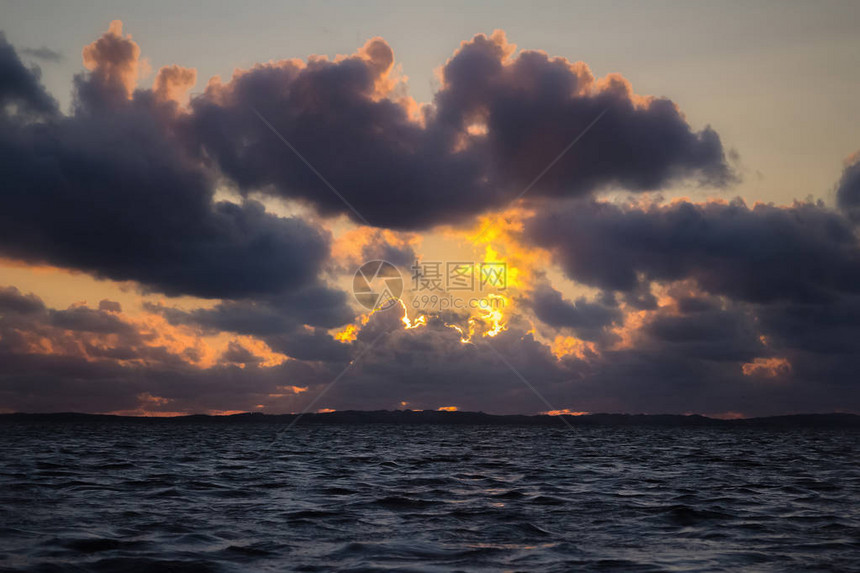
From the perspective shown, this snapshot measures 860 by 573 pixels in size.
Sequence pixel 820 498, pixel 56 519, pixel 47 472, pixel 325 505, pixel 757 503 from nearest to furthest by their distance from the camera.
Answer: pixel 56 519, pixel 325 505, pixel 757 503, pixel 820 498, pixel 47 472

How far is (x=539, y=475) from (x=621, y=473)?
580cm

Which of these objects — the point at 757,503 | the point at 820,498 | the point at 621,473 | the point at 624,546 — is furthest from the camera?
the point at 621,473

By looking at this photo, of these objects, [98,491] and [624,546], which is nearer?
[624,546]

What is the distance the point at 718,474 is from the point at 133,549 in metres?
37.6

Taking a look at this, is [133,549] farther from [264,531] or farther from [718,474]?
[718,474]

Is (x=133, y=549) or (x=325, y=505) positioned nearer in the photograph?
(x=133, y=549)

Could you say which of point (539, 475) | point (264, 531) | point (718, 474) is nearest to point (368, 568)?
point (264, 531)

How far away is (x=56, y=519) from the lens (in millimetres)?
21734

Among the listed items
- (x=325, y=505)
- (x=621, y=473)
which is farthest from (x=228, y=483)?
(x=621, y=473)

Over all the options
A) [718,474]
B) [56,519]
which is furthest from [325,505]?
[718,474]

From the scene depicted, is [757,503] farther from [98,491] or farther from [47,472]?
[47,472]

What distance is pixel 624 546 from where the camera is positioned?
18656 mm


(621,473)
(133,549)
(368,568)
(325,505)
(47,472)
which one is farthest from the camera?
(621,473)

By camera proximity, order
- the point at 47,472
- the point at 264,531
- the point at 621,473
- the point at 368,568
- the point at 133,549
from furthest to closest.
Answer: the point at 621,473 < the point at 47,472 < the point at 264,531 < the point at 133,549 < the point at 368,568
